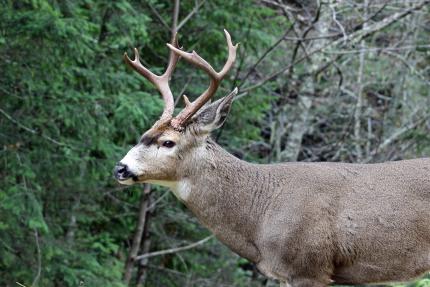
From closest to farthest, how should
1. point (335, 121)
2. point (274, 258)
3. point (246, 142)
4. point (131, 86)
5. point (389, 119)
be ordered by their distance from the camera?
point (274, 258) → point (131, 86) → point (246, 142) → point (389, 119) → point (335, 121)

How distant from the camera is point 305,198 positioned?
7742 mm

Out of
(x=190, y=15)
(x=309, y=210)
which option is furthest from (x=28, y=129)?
(x=309, y=210)

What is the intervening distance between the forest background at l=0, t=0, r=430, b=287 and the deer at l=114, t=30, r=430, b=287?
4.69 ft

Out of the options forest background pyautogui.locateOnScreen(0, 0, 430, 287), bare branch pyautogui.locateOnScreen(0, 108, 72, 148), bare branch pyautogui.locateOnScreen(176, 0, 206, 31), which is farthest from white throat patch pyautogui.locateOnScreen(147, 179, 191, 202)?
bare branch pyautogui.locateOnScreen(176, 0, 206, 31)

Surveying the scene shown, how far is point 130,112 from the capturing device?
1173cm

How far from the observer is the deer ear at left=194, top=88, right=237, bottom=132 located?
8039 mm

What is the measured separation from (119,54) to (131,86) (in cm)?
58

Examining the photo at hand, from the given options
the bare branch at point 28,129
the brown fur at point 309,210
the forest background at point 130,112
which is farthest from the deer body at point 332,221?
the bare branch at point 28,129

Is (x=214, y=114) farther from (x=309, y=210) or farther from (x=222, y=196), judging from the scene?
(x=309, y=210)

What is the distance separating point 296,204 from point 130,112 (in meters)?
4.48

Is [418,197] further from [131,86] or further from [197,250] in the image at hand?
[197,250]

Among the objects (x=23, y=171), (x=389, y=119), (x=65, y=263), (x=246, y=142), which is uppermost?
(x=389, y=119)

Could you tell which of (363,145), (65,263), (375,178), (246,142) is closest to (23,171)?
(65,263)

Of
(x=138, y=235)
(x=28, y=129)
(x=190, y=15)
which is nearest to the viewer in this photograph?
(x=28, y=129)
